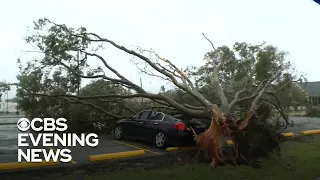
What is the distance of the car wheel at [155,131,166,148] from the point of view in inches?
476

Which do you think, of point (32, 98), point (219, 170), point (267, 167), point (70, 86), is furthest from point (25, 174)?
point (70, 86)

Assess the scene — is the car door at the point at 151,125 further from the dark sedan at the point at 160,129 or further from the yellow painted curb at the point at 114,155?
the yellow painted curb at the point at 114,155

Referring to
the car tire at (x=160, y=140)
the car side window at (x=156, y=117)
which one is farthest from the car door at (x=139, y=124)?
the car tire at (x=160, y=140)

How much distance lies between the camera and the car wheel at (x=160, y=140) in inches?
476

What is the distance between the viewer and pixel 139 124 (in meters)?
13.3

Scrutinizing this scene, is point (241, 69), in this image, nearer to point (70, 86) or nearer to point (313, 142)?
point (313, 142)

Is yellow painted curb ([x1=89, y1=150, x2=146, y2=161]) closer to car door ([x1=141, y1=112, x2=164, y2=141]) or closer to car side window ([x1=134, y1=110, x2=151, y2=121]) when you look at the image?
car door ([x1=141, y1=112, x2=164, y2=141])

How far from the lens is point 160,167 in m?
9.34

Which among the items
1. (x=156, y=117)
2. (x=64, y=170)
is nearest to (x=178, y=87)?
(x=156, y=117)

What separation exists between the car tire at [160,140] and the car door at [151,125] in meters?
0.23

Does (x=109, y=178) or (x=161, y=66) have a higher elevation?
(x=161, y=66)

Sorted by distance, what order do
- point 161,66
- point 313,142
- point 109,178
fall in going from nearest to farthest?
point 109,178
point 161,66
point 313,142

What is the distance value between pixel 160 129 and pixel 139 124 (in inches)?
52.2

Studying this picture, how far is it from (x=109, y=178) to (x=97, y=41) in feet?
25.3
